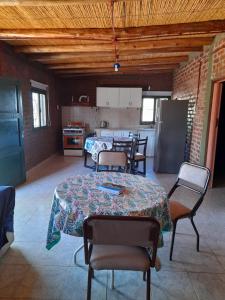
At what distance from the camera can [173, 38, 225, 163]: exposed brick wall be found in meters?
3.38

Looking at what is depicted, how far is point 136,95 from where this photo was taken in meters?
6.34

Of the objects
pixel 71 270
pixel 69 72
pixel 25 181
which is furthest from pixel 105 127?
pixel 71 270

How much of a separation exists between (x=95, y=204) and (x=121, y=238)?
0.39 metres

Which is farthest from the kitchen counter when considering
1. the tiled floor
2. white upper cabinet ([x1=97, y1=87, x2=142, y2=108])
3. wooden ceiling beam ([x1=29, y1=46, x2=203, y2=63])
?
the tiled floor

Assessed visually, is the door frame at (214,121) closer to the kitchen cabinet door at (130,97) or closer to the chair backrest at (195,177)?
the chair backrest at (195,177)

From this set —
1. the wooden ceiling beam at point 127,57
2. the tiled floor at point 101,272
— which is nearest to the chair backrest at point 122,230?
the tiled floor at point 101,272

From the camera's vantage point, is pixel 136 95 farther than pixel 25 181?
Yes

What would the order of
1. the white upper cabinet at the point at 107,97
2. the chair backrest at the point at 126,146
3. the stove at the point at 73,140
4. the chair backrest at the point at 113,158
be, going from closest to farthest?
the chair backrest at the point at 113,158 → the chair backrest at the point at 126,146 → the stove at the point at 73,140 → the white upper cabinet at the point at 107,97

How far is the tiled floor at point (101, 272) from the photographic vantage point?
1632 mm

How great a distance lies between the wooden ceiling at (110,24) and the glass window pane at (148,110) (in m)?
2.79

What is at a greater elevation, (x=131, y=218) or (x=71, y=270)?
(x=131, y=218)

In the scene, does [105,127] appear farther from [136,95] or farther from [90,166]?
[90,166]

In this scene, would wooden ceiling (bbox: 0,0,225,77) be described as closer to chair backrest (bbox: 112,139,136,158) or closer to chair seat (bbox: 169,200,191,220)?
chair backrest (bbox: 112,139,136,158)

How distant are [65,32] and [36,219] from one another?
2524 mm
